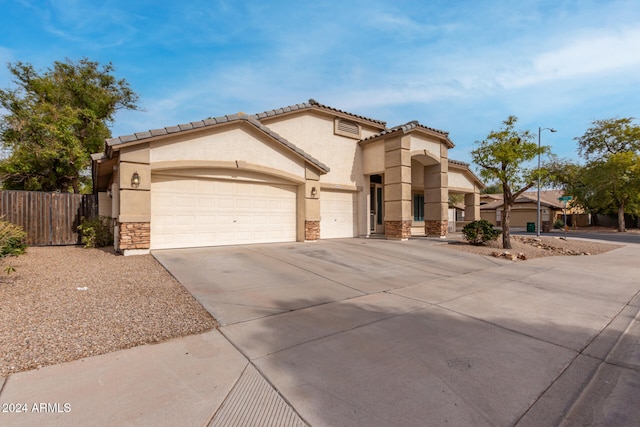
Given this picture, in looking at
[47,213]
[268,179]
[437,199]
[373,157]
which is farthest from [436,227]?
[47,213]

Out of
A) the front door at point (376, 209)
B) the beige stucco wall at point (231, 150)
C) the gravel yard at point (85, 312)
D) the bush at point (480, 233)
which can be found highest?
the beige stucco wall at point (231, 150)

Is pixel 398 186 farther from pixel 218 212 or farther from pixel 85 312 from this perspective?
pixel 85 312

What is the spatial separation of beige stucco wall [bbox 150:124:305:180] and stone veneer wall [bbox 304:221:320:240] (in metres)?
1.92

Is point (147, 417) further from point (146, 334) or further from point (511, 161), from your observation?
point (511, 161)

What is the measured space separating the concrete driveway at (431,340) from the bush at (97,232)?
519 cm

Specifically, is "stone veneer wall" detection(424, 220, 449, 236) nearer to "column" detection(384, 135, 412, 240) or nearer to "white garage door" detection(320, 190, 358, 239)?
"column" detection(384, 135, 412, 240)

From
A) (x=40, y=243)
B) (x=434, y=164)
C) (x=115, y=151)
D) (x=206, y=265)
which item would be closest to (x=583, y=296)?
(x=206, y=265)

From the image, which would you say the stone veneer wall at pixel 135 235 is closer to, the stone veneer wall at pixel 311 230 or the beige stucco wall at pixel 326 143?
the stone veneer wall at pixel 311 230

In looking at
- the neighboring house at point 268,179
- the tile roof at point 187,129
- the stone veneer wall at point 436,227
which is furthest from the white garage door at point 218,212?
the stone veneer wall at point 436,227

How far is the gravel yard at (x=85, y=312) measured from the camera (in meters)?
3.34

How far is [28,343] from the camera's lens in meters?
3.39

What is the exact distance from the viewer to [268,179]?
38.5 ft

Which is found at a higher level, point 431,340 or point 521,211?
point 521,211

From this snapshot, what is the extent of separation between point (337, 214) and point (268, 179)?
177 inches
